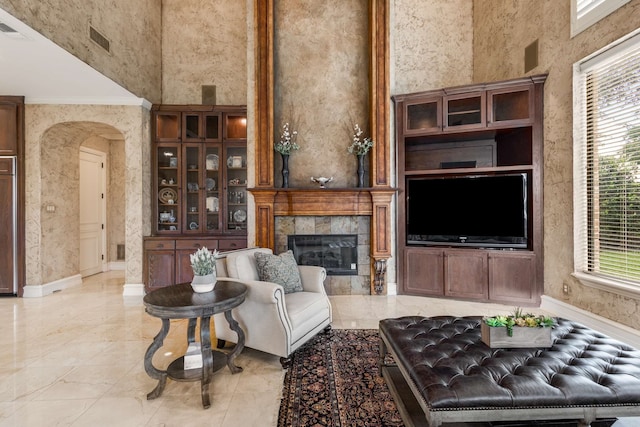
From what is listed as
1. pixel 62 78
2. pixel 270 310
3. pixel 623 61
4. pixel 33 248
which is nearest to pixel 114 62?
pixel 62 78

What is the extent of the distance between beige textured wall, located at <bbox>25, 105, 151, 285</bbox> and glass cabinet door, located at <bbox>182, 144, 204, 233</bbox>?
59 cm

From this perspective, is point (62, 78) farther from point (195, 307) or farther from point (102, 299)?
point (195, 307)

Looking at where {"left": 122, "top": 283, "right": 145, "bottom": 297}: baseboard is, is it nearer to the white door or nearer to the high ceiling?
the white door

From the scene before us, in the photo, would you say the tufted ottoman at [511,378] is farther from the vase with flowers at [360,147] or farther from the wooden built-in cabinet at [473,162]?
the vase with flowers at [360,147]

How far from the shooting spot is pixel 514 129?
4.18 meters

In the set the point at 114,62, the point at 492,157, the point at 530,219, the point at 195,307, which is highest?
the point at 114,62

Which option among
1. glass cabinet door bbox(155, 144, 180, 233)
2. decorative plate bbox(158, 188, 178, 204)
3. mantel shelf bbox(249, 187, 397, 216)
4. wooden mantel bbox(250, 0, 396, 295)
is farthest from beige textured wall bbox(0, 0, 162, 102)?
mantel shelf bbox(249, 187, 397, 216)

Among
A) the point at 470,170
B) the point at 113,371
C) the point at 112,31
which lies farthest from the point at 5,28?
the point at 470,170

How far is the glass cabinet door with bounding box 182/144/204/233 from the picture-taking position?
17.1 feet

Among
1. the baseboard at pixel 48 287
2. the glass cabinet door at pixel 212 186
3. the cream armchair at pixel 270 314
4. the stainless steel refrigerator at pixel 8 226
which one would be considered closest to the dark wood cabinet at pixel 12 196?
the stainless steel refrigerator at pixel 8 226

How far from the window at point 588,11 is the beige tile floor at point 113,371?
3352 millimetres

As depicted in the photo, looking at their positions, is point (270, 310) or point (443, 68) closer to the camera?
point (270, 310)

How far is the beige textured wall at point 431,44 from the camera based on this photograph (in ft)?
16.8

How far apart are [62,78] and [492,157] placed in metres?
6.11
